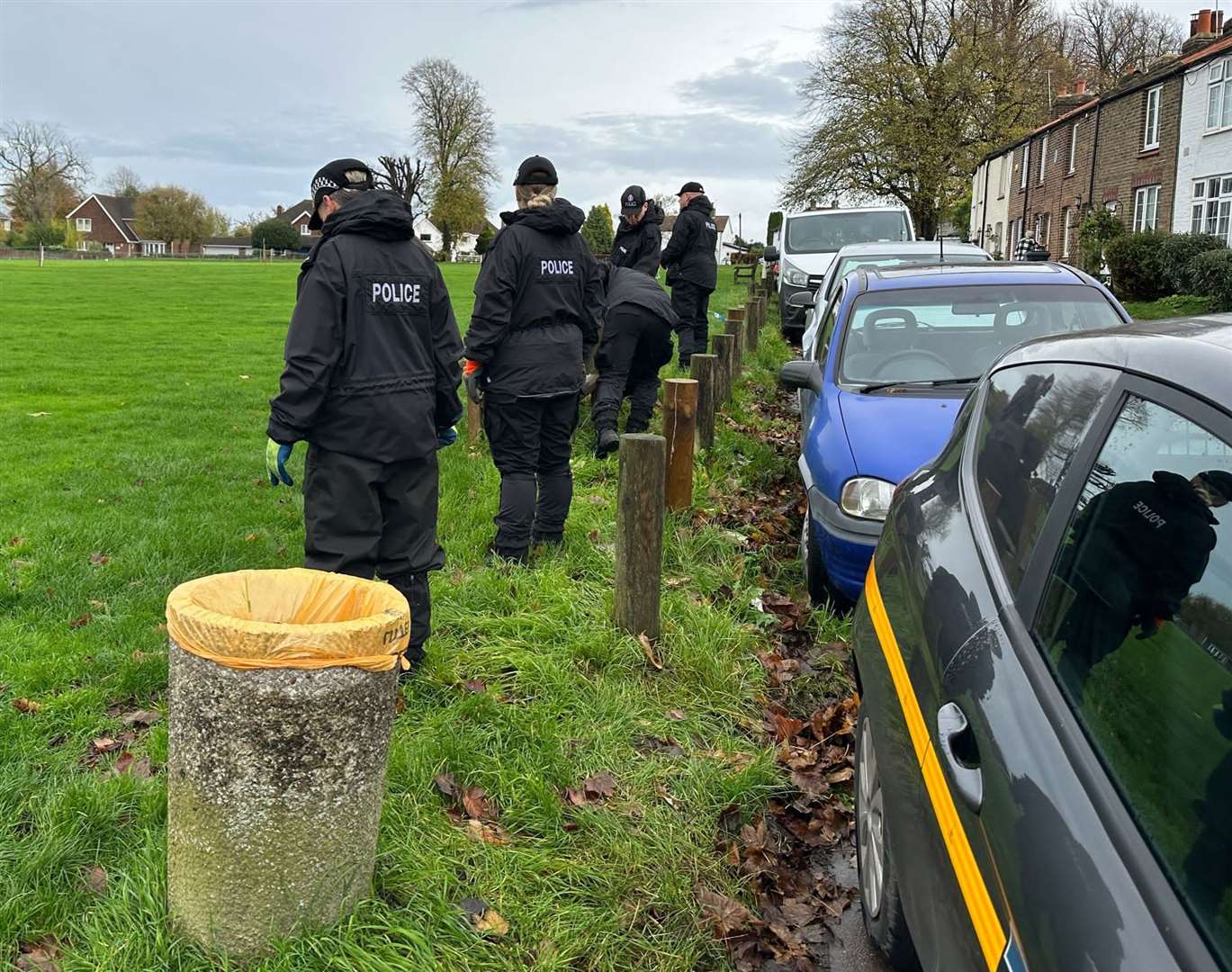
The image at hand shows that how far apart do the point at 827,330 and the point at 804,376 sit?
4.29ft

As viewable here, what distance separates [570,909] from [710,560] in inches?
129

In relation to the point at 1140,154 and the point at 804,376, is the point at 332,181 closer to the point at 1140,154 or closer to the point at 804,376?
the point at 804,376

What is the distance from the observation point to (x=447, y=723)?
153 inches

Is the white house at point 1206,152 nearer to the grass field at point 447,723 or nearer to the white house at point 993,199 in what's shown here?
the white house at point 993,199

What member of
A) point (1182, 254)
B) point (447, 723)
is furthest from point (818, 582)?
point (1182, 254)

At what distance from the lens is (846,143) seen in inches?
1706

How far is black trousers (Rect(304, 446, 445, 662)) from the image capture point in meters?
4.00

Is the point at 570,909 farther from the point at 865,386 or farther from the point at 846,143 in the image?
the point at 846,143

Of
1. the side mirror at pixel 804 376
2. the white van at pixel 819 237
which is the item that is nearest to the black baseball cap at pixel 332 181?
the side mirror at pixel 804 376

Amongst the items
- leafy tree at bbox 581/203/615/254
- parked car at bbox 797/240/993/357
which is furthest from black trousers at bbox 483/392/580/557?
leafy tree at bbox 581/203/615/254

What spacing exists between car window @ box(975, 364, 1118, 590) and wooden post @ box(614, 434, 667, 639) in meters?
1.84

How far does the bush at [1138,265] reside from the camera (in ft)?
81.9

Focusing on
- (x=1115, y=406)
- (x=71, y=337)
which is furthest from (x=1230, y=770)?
(x=71, y=337)

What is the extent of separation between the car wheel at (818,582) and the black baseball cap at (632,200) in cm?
536
